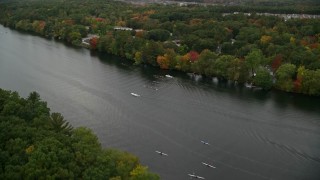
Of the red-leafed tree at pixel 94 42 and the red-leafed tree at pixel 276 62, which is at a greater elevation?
the red-leafed tree at pixel 276 62

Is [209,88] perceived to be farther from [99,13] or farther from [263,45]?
[99,13]

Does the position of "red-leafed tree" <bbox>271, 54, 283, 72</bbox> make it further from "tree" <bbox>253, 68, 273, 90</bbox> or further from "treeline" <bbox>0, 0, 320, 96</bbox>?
"tree" <bbox>253, 68, 273, 90</bbox>

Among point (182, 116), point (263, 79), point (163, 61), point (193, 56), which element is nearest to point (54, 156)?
point (182, 116)

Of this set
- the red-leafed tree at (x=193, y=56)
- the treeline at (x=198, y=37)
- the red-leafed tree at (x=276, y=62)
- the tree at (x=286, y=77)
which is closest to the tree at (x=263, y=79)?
the treeline at (x=198, y=37)

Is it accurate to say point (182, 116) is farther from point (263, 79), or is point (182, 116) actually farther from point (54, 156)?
point (54, 156)

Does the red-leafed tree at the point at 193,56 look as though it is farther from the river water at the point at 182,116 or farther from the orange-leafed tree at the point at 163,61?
the river water at the point at 182,116

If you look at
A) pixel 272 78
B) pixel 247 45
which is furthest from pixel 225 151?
pixel 247 45
